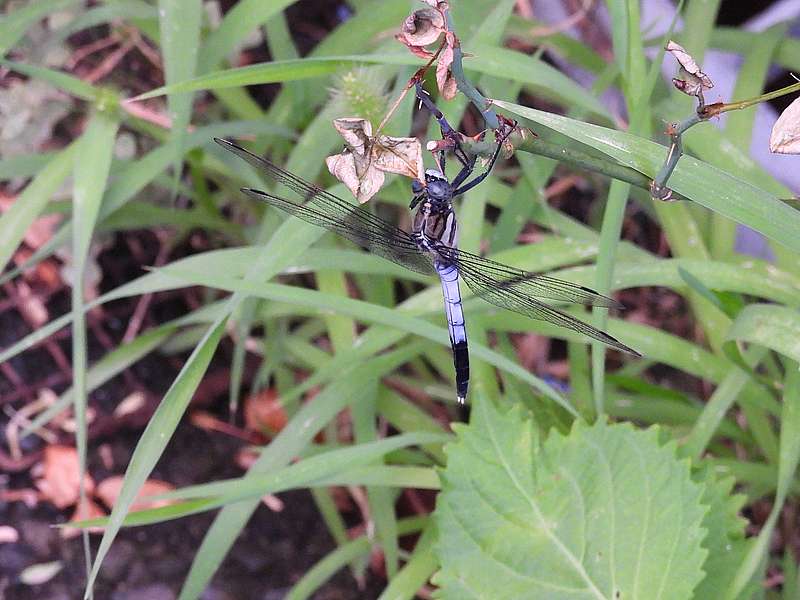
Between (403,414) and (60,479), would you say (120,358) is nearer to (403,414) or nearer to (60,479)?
(60,479)

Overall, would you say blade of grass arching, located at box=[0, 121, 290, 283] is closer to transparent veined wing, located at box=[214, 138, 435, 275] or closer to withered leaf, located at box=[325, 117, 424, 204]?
transparent veined wing, located at box=[214, 138, 435, 275]

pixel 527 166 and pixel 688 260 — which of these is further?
pixel 527 166

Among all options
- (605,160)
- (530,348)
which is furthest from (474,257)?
(530,348)

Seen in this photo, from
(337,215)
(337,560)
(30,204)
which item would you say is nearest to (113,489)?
(337,560)

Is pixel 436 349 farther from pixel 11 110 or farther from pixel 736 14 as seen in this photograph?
pixel 736 14

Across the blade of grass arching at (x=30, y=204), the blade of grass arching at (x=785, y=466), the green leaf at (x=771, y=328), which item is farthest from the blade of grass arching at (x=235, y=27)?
the blade of grass arching at (x=785, y=466)

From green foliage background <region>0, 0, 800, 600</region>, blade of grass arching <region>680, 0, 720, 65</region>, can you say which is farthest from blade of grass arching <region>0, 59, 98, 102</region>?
blade of grass arching <region>680, 0, 720, 65</region>
